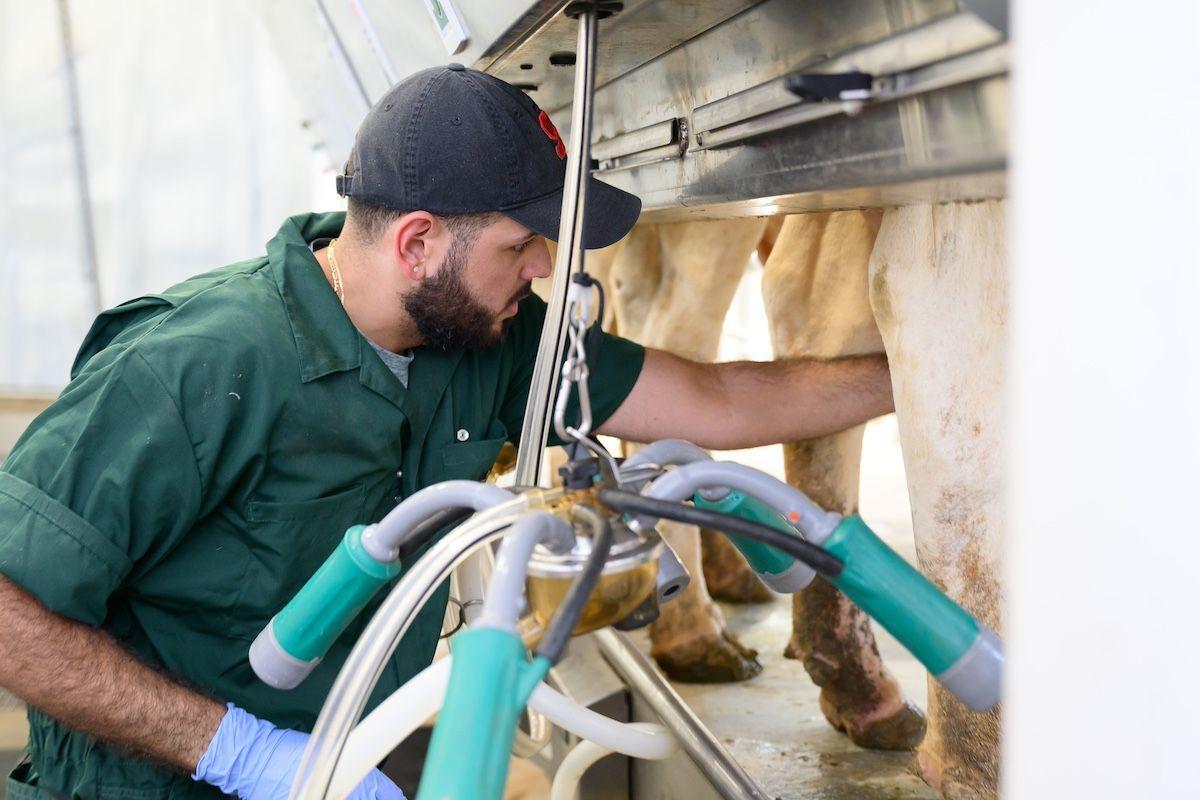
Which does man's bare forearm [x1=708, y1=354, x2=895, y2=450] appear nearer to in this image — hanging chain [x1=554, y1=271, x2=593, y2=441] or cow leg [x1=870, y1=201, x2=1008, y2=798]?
cow leg [x1=870, y1=201, x2=1008, y2=798]

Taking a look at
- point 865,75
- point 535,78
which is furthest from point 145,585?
point 865,75

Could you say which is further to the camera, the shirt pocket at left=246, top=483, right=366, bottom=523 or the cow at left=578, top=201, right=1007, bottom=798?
the shirt pocket at left=246, top=483, right=366, bottom=523

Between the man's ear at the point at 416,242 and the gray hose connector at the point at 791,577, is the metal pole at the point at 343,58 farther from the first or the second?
the gray hose connector at the point at 791,577

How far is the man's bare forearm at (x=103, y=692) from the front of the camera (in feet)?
3.41

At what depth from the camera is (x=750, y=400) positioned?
1.38 meters

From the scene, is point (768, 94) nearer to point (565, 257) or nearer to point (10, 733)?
point (565, 257)

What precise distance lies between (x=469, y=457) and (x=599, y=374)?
0.19m

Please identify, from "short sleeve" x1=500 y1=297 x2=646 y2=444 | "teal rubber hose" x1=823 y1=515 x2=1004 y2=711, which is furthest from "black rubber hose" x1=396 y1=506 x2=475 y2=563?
"short sleeve" x1=500 y1=297 x2=646 y2=444

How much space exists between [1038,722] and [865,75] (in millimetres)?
380

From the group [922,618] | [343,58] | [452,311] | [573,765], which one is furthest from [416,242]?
[343,58]

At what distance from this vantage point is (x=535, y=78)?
4.16 ft

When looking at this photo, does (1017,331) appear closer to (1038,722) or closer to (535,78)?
(1038,722)

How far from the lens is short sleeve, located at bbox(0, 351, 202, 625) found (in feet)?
3.31

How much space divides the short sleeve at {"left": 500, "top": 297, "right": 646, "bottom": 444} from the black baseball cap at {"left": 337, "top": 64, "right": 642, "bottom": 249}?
0.88 ft
